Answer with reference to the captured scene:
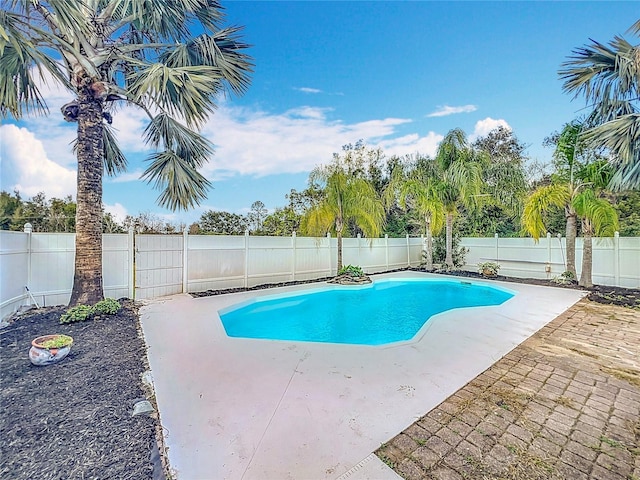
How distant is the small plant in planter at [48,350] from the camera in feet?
10.9

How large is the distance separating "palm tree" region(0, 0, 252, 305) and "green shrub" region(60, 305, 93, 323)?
25.7 inches

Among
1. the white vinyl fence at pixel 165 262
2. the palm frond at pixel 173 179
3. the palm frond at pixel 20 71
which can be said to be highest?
the palm frond at pixel 20 71

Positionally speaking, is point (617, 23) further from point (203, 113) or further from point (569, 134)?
point (203, 113)


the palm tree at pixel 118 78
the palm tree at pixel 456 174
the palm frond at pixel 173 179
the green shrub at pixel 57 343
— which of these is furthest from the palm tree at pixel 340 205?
the green shrub at pixel 57 343

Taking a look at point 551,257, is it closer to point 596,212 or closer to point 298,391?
point 596,212

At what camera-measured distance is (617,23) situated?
23.6ft

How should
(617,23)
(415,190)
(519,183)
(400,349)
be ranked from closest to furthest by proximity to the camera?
(400,349)
(617,23)
(415,190)
(519,183)

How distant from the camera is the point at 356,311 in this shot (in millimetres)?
7523

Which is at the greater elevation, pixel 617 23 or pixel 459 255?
pixel 617 23

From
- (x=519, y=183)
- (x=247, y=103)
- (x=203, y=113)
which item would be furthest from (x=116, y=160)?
(x=519, y=183)

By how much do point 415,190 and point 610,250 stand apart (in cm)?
607

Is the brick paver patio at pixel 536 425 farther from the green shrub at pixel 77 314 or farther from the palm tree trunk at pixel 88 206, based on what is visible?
the palm tree trunk at pixel 88 206

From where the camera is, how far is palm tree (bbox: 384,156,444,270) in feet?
37.7

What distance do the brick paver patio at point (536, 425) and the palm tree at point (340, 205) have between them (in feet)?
23.0
